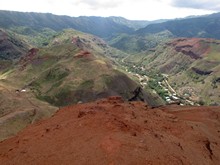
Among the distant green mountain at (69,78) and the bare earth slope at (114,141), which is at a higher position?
the bare earth slope at (114,141)

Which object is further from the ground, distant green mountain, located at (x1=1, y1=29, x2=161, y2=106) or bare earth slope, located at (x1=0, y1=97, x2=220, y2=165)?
bare earth slope, located at (x1=0, y1=97, x2=220, y2=165)

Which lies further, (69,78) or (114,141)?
(69,78)

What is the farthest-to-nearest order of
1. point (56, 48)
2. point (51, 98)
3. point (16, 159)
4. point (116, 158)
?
1. point (56, 48)
2. point (51, 98)
3. point (16, 159)
4. point (116, 158)

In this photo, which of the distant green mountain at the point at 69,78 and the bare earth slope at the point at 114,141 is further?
the distant green mountain at the point at 69,78

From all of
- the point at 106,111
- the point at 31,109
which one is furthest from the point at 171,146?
the point at 31,109

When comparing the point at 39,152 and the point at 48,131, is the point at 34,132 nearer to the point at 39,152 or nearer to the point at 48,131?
the point at 48,131

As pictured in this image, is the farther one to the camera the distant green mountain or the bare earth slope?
the distant green mountain

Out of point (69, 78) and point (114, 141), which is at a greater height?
point (114, 141)

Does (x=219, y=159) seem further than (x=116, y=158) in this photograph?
Yes
